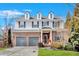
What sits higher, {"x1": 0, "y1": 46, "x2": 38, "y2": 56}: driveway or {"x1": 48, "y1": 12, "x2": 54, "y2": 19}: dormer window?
{"x1": 48, "y1": 12, "x2": 54, "y2": 19}: dormer window

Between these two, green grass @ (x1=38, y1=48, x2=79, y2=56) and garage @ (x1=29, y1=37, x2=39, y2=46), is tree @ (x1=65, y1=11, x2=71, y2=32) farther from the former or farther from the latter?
garage @ (x1=29, y1=37, x2=39, y2=46)

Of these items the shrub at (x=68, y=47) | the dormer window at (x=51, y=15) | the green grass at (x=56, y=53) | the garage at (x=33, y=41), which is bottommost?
the green grass at (x=56, y=53)

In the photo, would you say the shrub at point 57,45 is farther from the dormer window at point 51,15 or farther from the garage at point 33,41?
the dormer window at point 51,15

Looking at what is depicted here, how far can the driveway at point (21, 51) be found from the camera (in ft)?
27.8

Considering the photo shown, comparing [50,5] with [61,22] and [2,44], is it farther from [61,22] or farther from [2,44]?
[2,44]

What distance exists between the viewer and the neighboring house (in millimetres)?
8578

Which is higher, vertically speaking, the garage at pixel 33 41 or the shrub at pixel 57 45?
the garage at pixel 33 41

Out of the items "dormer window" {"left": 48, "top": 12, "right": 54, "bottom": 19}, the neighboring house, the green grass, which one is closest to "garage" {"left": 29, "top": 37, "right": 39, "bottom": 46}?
the neighboring house

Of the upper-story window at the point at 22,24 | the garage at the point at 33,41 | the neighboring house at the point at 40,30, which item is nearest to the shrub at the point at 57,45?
the neighboring house at the point at 40,30

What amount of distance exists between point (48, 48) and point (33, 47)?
0.25 metres

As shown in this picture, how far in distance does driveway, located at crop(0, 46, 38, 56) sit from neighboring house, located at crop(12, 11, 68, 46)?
0.07 metres

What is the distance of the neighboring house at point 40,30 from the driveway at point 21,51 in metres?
0.07

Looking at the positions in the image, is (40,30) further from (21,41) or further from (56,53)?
(56,53)

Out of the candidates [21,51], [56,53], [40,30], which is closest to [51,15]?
[40,30]
